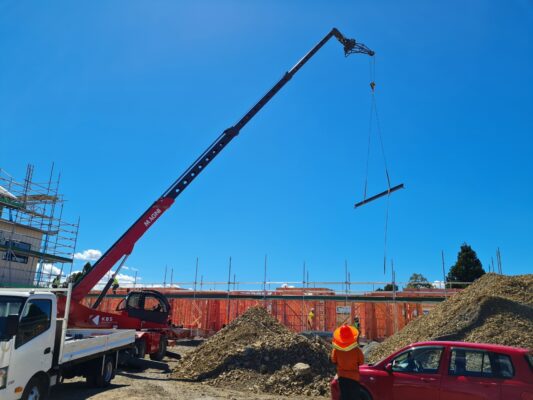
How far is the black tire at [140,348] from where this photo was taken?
575 inches

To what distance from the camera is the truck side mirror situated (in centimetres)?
664

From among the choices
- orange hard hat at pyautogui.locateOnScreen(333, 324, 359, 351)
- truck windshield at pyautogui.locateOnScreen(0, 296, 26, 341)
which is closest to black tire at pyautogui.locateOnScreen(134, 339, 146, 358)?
truck windshield at pyautogui.locateOnScreen(0, 296, 26, 341)

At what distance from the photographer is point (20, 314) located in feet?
23.6

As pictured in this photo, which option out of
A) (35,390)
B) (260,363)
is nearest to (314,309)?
(260,363)

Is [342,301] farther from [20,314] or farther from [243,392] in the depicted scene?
[20,314]

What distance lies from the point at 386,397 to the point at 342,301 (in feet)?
61.9

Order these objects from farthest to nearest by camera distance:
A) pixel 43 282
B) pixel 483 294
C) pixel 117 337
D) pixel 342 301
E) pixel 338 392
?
pixel 342 301 < pixel 43 282 < pixel 483 294 < pixel 117 337 < pixel 338 392

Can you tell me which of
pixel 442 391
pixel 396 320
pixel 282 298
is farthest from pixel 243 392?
pixel 282 298

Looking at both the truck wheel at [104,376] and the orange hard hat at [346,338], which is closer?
the orange hard hat at [346,338]

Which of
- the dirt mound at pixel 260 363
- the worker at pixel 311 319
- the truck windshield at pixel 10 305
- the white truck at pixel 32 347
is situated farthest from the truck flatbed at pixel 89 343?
the worker at pixel 311 319

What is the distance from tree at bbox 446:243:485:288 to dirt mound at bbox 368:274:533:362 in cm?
3179

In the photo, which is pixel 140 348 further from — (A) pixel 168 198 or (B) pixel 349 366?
(B) pixel 349 366

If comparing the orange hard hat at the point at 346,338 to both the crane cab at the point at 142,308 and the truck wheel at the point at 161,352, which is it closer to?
the truck wheel at the point at 161,352

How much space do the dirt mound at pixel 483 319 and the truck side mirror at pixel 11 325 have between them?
34.7 feet
